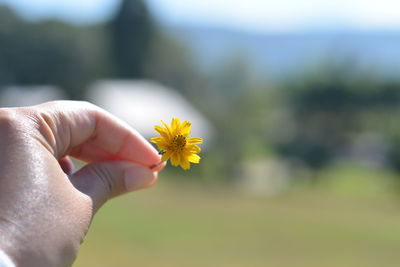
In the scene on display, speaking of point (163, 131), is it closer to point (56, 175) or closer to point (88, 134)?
point (88, 134)

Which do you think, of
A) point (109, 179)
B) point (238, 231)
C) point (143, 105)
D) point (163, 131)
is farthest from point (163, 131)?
point (143, 105)

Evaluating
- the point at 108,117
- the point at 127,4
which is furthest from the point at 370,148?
the point at 108,117

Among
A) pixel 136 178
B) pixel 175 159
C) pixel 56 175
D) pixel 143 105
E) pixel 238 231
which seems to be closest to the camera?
pixel 56 175

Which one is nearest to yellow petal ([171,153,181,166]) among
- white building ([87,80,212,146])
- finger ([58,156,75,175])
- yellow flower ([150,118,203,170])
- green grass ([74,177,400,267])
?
yellow flower ([150,118,203,170])

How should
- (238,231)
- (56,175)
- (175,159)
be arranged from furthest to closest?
1. (238,231)
2. (175,159)
3. (56,175)

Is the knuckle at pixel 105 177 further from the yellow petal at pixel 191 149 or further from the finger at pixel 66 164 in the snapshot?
the yellow petal at pixel 191 149

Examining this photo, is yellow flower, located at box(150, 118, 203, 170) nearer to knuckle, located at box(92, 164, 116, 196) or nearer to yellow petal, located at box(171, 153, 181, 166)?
yellow petal, located at box(171, 153, 181, 166)

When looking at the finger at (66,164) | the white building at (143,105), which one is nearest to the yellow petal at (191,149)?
the finger at (66,164)

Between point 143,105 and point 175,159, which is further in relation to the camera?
point 143,105
